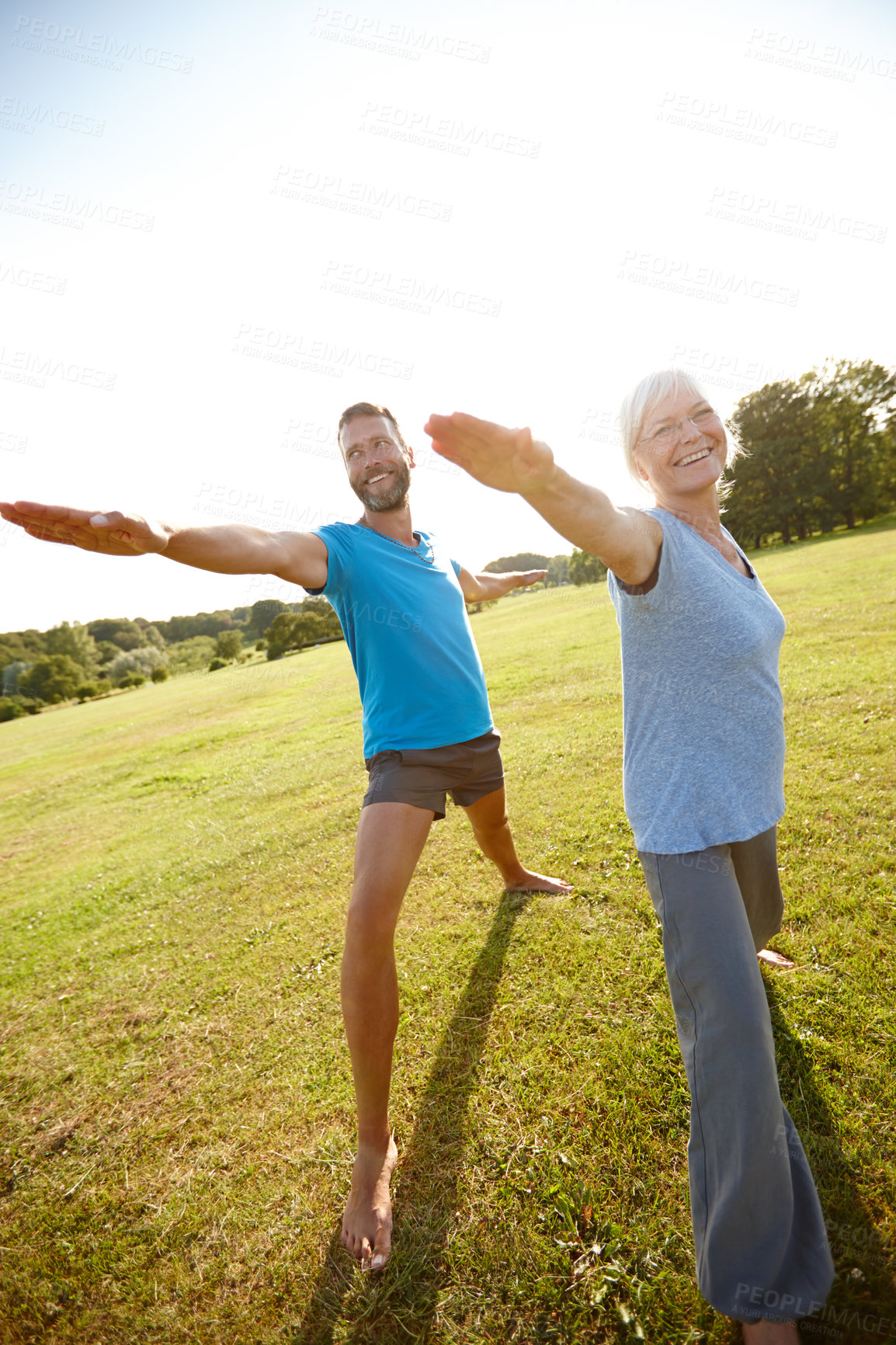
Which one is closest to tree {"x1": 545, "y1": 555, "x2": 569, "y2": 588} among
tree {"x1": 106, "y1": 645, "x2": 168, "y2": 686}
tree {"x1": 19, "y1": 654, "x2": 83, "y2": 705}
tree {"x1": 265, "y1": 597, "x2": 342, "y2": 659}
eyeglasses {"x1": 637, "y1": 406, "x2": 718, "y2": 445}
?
tree {"x1": 265, "y1": 597, "x2": 342, "y2": 659}

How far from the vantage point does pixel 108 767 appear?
14.2 metres

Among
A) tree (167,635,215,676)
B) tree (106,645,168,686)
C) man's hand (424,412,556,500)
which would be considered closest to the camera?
man's hand (424,412,556,500)

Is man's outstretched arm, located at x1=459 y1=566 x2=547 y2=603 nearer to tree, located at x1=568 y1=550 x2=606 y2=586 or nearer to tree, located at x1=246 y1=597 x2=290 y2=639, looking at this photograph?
tree, located at x1=246 y1=597 x2=290 y2=639

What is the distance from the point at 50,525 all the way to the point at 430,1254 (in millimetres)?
2862

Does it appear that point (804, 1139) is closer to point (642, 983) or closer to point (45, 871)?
point (642, 983)

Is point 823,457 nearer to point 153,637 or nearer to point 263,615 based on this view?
point 263,615

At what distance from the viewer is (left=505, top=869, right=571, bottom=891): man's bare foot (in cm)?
429

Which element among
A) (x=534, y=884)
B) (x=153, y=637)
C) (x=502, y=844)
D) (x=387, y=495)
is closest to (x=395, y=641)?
(x=387, y=495)

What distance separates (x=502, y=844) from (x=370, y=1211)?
7.02 ft

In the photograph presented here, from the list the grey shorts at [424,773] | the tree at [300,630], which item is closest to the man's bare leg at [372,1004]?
the grey shorts at [424,773]

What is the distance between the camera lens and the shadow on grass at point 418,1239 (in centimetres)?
202

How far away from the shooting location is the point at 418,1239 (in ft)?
7.26

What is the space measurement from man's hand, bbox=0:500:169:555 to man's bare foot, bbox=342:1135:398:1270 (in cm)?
254

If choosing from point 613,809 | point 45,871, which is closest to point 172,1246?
point 613,809
